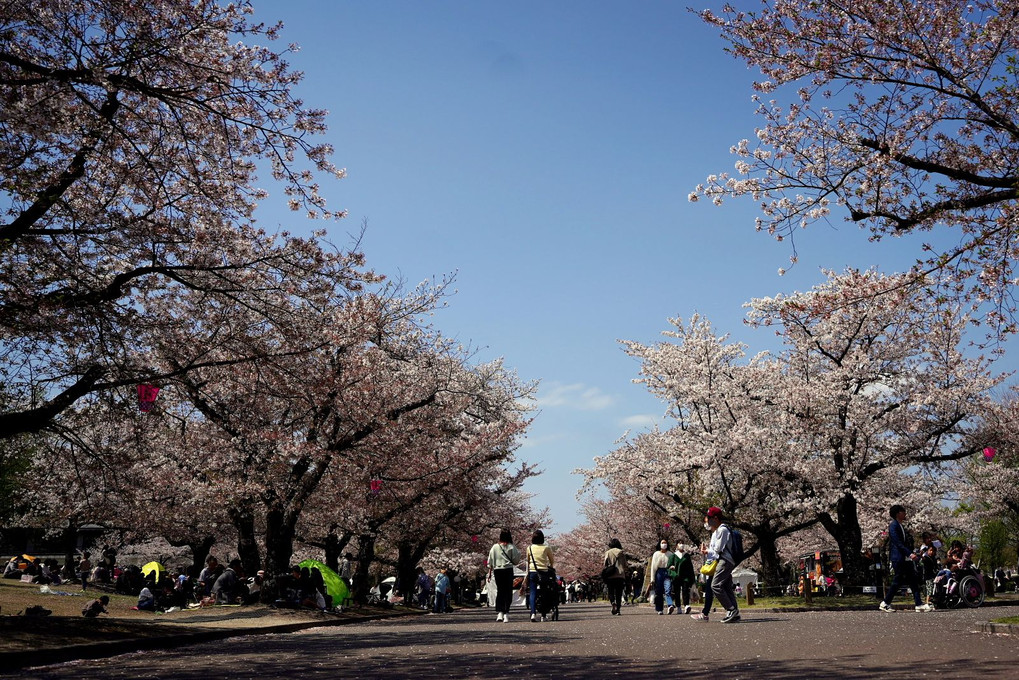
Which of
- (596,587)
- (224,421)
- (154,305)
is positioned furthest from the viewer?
(596,587)

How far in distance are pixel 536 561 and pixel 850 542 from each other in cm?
1454

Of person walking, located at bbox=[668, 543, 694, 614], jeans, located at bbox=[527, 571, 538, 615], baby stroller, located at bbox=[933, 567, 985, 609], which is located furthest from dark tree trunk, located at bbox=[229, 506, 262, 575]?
baby stroller, located at bbox=[933, 567, 985, 609]

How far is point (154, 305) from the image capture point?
15398mm

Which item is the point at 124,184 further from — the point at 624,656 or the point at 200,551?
the point at 200,551

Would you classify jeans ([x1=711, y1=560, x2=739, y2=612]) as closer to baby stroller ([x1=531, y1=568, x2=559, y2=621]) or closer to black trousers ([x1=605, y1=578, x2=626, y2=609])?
baby stroller ([x1=531, y1=568, x2=559, y2=621])

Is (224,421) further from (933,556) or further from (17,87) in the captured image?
(933,556)

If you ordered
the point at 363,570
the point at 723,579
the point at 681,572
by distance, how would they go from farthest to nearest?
the point at 363,570 → the point at 681,572 → the point at 723,579

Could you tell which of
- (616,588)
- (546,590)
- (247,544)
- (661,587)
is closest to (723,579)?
(546,590)

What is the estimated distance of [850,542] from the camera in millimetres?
28547

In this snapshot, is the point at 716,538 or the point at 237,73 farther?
the point at 716,538

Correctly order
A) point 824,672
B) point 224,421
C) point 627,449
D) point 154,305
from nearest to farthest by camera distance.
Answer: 1. point 824,672
2. point 154,305
3. point 224,421
4. point 627,449

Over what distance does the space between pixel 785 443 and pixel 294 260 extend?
20609mm

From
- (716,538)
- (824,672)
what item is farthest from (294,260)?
(824,672)

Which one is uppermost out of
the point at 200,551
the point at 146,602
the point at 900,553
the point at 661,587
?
the point at 200,551
